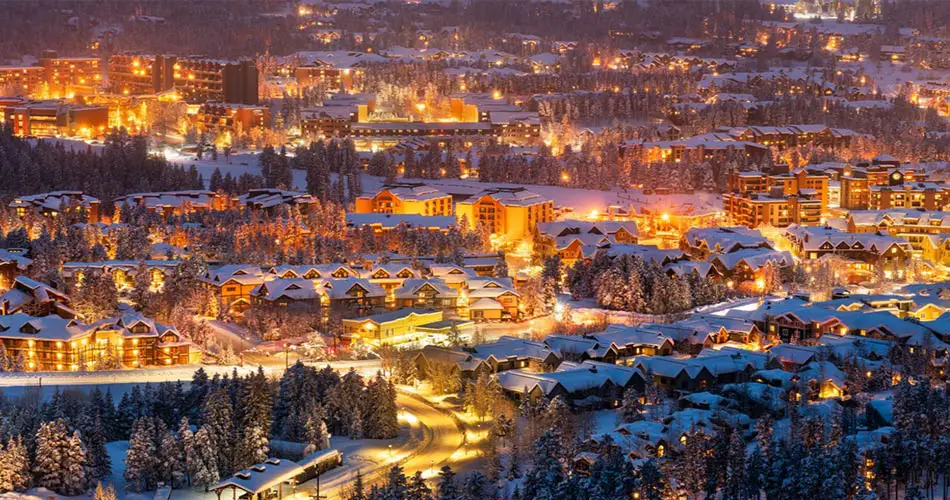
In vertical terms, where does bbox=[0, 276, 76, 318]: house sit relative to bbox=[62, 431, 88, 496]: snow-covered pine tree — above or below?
above

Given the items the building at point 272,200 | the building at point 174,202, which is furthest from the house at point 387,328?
the building at point 174,202

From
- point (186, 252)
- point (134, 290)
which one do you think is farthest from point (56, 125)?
point (134, 290)

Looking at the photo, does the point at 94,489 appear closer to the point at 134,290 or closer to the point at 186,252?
the point at 134,290

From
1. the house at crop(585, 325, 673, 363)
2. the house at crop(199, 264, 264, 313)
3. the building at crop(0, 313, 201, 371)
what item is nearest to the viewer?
the building at crop(0, 313, 201, 371)

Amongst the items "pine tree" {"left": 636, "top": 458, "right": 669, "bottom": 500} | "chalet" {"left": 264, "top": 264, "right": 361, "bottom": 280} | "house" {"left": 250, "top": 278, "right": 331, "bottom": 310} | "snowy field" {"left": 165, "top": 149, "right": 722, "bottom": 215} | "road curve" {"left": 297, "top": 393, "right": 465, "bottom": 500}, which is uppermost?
"pine tree" {"left": 636, "top": 458, "right": 669, "bottom": 500}

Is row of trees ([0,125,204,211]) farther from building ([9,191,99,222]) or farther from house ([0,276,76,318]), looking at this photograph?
house ([0,276,76,318])

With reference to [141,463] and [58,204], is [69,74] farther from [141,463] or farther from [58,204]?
[141,463]

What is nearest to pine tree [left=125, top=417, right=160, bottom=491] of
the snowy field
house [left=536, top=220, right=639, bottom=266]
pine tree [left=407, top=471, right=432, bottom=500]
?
pine tree [left=407, top=471, right=432, bottom=500]
